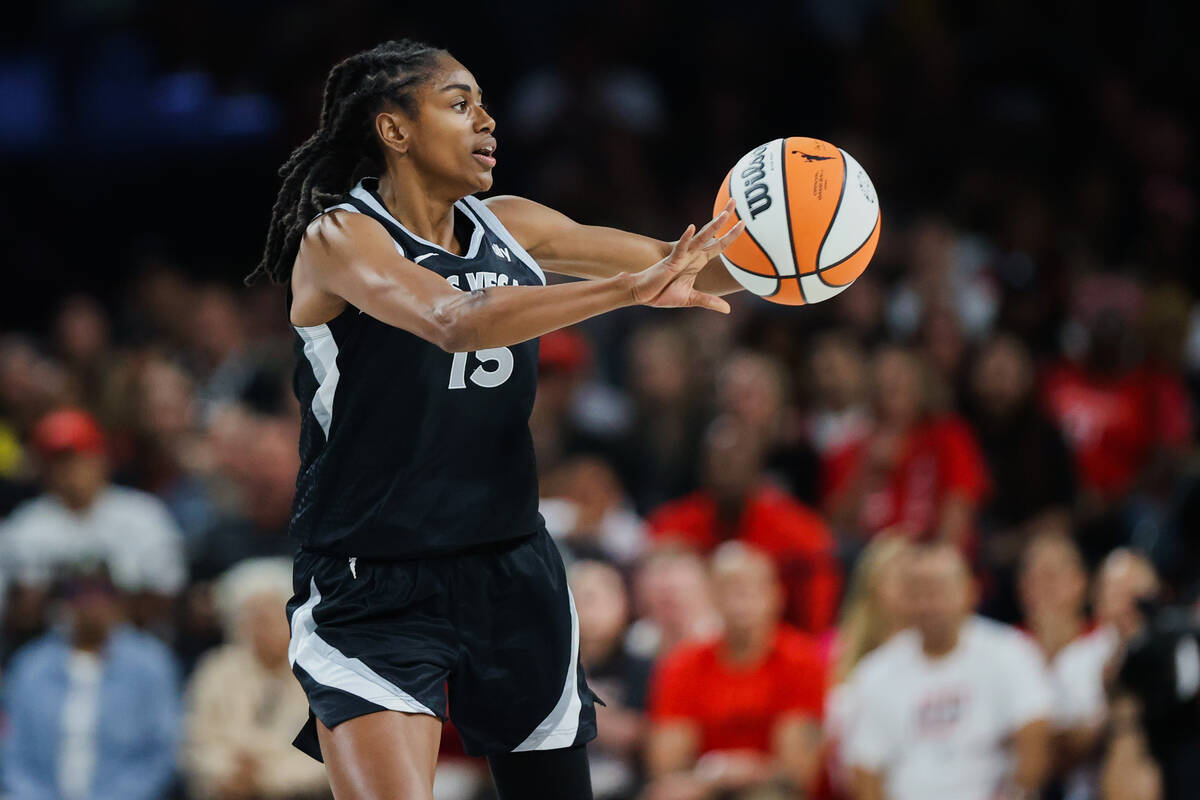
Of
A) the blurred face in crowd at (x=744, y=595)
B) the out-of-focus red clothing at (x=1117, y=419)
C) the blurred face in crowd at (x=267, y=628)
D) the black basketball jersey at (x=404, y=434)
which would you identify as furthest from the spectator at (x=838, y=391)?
the black basketball jersey at (x=404, y=434)

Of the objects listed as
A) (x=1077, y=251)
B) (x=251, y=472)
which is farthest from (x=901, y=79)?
(x=251, y=472)

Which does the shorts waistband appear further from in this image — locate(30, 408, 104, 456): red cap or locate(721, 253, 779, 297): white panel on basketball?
locate(30, 408, 104, 456): red cap

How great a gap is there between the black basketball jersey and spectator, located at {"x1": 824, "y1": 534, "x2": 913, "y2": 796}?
3297 millimetres

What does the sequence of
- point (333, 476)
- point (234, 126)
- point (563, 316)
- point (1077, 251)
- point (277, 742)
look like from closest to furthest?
1. point (563, 316)
2. point (333, 476)
3. point (277, 742)
4. point (1077, 251)
5. point (234, 126)

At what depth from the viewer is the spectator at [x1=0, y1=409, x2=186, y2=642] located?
26.4 ft

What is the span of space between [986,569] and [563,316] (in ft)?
15.7

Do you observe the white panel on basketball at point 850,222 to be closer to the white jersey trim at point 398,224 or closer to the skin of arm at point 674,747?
the white jersey trim at point 398,224

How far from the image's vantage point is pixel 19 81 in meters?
12.1

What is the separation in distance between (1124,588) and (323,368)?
3.96 meters

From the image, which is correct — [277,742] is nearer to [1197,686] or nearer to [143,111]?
[1197,686]

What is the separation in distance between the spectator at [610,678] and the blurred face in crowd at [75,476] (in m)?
2.68

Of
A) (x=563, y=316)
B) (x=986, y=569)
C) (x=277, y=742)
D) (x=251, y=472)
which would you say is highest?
(x=563, y=316)

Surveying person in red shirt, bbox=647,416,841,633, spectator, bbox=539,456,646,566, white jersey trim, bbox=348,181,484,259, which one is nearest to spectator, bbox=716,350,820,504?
person in red shirt, bbox=647,416,841,633

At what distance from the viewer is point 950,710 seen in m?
6.57
